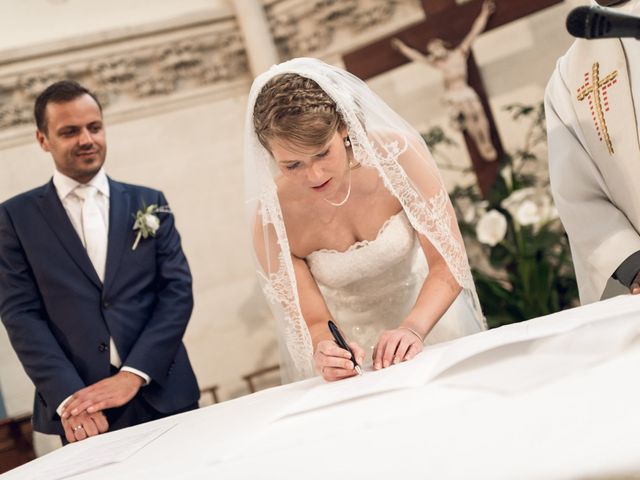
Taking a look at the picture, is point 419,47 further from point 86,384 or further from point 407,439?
point 407,439

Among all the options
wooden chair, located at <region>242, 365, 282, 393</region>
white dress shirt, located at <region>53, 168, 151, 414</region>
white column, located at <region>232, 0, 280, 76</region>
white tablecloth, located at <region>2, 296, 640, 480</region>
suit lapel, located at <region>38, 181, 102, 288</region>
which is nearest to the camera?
white tablecloth, located at <region>2, 296, 640, 480</region>

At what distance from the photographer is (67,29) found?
658cm

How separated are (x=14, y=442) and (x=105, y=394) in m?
2.17

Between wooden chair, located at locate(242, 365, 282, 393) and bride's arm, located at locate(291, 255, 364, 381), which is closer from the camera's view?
bride's arm, located at locate(291, 255, 364, 381)

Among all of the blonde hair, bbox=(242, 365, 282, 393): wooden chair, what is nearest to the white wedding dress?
the blonde hair

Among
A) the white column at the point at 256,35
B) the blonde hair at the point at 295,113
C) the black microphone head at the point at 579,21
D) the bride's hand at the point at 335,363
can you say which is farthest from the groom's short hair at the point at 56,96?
the white column at the point at 256,35

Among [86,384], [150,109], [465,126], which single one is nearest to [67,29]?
[150,109]

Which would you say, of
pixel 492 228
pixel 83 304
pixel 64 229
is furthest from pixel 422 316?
pixel 492 228

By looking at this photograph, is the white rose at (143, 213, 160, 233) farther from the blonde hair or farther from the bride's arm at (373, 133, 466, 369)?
the bride's arm at (373, 133, 466, 369)

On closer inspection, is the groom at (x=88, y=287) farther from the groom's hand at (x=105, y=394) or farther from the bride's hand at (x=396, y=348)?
the bride's hand at (x=396, y=348)

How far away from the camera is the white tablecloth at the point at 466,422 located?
100 cm

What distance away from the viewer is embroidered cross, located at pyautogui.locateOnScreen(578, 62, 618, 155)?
2.54 m

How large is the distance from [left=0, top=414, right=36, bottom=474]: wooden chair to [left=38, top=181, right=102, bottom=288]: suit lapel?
74.8 inches

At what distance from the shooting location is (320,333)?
2.59m
